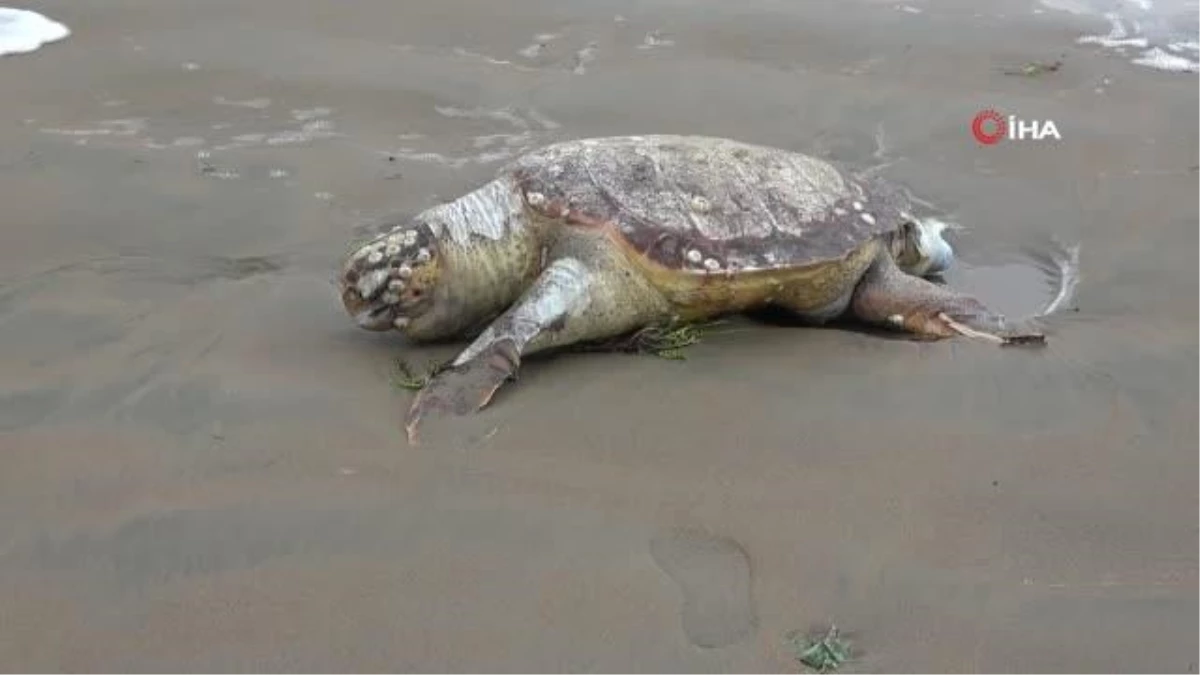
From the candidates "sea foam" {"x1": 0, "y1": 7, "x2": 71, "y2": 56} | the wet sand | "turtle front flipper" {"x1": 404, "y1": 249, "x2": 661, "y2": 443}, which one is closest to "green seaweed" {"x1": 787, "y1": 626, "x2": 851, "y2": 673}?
the wet sand

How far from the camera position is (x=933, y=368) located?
3.27 m

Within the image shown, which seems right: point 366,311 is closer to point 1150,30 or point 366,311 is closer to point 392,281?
point 392,281

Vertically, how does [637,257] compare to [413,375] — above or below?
above

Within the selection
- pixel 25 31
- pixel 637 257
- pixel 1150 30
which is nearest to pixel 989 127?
pixel 1150 30

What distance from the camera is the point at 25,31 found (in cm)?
649

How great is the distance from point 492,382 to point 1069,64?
192 inches

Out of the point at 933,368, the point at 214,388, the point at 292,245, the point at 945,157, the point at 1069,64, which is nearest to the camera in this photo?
the point at 214,388

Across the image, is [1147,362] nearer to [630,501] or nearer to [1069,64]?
[630,501]

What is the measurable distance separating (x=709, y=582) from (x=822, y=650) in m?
0.29

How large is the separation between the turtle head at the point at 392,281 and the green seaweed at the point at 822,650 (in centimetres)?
185

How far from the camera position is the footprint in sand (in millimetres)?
2158

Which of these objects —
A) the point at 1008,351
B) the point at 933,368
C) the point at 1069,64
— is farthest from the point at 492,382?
the point at 1069,64

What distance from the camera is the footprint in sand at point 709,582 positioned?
2.16 meters

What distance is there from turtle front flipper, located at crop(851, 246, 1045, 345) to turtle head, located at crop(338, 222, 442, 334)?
61.2 inches
